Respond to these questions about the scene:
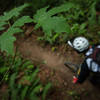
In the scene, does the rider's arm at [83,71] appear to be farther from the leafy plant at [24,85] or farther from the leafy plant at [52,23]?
the leafy plant at [52,23]

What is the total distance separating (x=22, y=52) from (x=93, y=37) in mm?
2975

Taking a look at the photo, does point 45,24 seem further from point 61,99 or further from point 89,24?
point 89,24

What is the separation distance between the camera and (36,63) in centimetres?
460

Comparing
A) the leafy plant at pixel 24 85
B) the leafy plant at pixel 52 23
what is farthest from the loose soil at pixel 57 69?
the leafy plant at pixel 52 23

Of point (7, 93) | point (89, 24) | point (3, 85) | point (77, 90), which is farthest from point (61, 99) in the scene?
point (89, 24)

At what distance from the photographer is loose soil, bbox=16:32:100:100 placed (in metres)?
3.76

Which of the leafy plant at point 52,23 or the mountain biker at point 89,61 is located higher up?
the leafy plant at point 52,23

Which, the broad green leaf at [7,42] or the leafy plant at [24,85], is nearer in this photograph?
the broad green leaf at [7,42]

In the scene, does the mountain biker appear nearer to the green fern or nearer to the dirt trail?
the dirt trail

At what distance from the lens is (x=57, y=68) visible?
4496mm

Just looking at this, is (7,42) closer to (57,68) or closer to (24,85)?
(24,85)

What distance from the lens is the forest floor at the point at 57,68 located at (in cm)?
377

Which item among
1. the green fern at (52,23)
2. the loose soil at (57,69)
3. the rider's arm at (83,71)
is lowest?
the loose soil at (57,69)

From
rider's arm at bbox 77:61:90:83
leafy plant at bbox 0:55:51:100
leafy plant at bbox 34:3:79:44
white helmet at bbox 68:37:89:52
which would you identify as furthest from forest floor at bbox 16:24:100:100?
leafy plant at bbox 34:3:79:44
